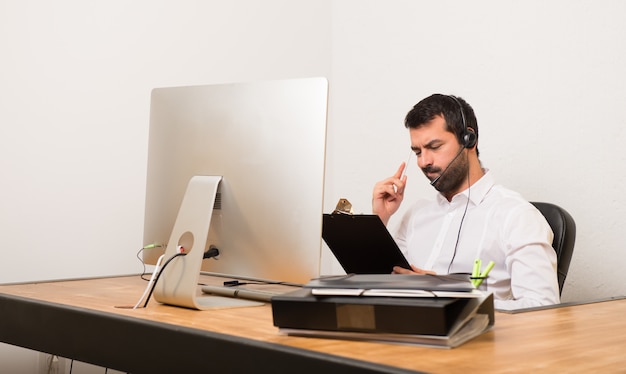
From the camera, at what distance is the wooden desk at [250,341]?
98cm

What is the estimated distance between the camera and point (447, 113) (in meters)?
2.29

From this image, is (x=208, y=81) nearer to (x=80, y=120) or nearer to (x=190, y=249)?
(x=80, y=120)

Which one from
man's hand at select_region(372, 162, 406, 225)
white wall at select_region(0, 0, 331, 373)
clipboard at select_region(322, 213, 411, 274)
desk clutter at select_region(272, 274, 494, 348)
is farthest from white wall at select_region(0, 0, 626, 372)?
desk clutter at select_region(272, 274, 494, 348)

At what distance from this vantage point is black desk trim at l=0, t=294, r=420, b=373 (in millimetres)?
1022

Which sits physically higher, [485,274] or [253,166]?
[253,166]

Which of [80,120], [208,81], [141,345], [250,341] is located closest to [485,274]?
[250,341]

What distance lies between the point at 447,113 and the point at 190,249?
1063 mm

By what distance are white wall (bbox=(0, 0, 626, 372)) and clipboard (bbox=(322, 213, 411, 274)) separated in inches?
36.9

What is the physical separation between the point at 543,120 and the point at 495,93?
0.24m

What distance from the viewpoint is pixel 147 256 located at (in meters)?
1.77

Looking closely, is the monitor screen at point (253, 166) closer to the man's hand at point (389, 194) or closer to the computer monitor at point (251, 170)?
the computer monitor at point (251, 170)

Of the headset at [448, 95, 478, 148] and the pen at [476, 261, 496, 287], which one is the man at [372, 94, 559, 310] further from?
the pen at [476, 261, 496, 287]

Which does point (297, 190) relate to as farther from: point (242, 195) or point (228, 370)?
point (228, 370)

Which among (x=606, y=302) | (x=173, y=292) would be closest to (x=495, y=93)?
(x=606, y=302)
